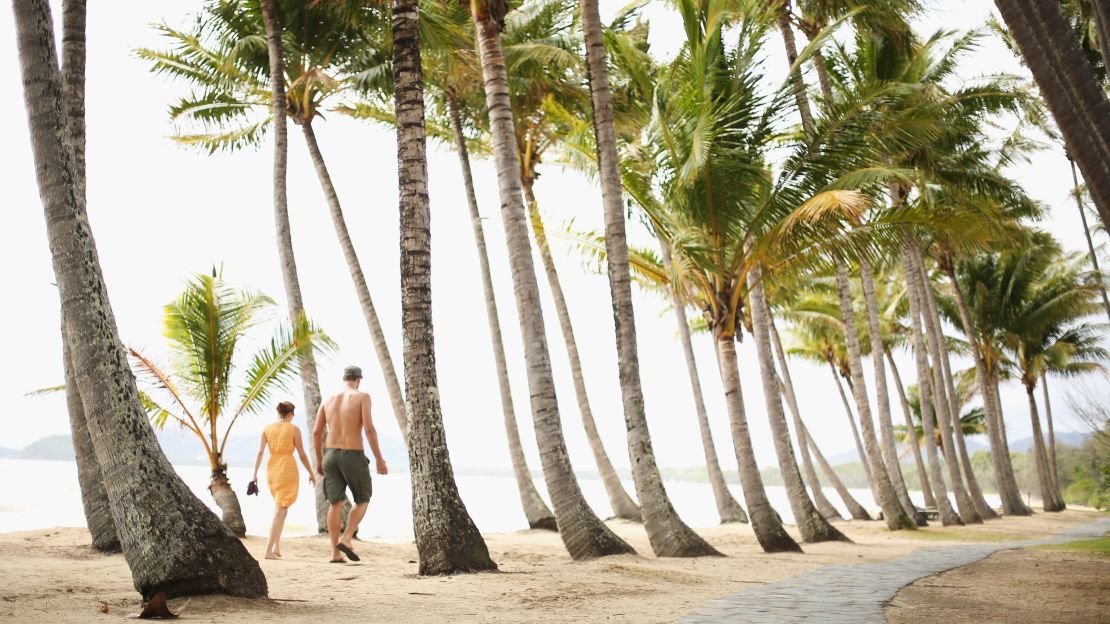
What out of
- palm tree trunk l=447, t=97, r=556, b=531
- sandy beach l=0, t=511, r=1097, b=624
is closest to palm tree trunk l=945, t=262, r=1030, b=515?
palm tree trunk l=447, t=97, r=556, b=531

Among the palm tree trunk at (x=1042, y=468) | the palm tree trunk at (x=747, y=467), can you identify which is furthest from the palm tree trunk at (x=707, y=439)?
the palm tree trunk at (x=1042, y=468)

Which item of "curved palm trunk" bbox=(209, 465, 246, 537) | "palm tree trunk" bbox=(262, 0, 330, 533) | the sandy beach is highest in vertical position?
"palm tree trunk" bbox=(262, 0, 330, 533)

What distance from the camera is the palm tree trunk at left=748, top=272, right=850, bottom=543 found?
12906 mm

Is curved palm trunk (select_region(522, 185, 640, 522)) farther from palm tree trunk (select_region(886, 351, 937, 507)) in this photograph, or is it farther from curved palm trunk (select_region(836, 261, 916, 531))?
palm tree trunk (select_region(886, 351, 937, 507))

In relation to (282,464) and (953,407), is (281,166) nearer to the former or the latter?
(282,464)

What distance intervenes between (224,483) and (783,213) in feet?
26.7

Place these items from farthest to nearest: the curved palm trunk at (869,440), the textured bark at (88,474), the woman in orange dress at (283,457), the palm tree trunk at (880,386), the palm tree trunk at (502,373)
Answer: the palm tree trunk at (880,386) < the curved palm trunk at (869,440) < the palm tree trunk at (502,373) < the woman in orange dress at (283,457) < the textured bark at (88,474)

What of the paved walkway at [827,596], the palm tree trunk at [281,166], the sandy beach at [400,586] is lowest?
the paved walkway at [827,596]

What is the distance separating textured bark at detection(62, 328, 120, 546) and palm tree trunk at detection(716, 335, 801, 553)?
725 cm

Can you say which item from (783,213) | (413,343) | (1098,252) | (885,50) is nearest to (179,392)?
(413,343)

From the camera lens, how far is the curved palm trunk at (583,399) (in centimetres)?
1705

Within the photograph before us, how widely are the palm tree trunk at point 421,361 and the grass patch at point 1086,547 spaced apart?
9.24 meters

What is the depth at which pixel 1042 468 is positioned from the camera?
105 ft

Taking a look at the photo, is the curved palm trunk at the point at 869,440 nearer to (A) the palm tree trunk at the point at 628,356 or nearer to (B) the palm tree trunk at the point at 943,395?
(B) the palm tree trunk at the point at 943,395
